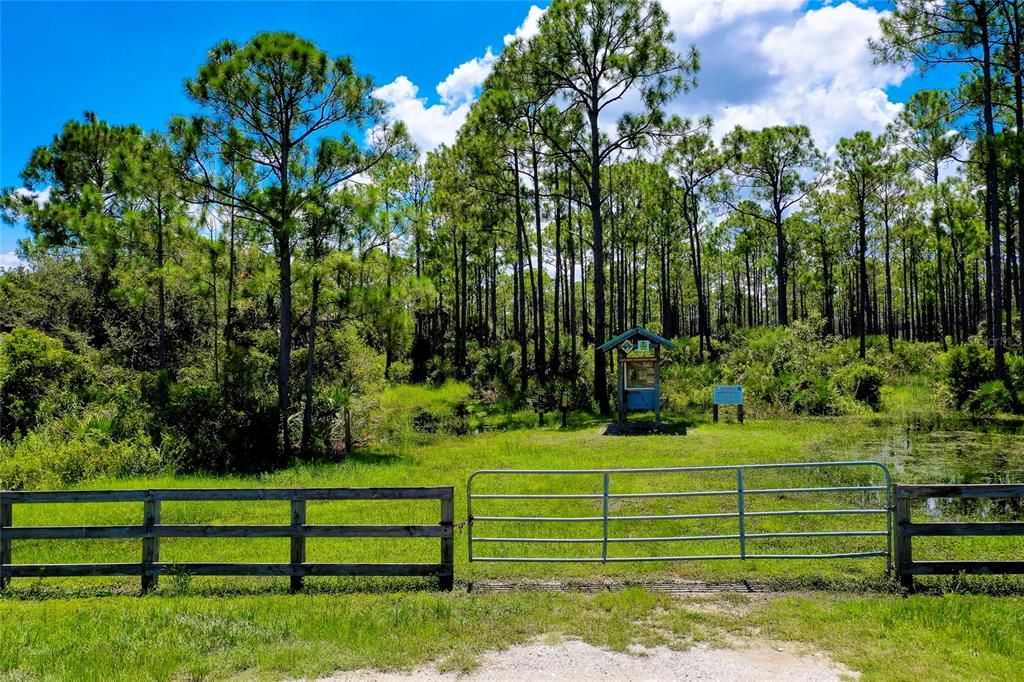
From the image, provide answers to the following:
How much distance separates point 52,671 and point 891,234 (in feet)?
153

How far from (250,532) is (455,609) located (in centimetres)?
233

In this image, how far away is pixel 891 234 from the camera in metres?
41.3

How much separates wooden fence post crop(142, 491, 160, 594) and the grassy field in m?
0.20

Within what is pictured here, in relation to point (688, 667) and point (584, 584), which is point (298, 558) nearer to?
point (584, 584)

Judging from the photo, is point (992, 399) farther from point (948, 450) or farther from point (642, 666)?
point (642, 666)

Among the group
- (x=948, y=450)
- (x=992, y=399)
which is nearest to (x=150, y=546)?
(x=948, y=450)

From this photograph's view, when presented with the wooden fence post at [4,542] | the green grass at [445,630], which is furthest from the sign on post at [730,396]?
the wooden fence post at [4,542]

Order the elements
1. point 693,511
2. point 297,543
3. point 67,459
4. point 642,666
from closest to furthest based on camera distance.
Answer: point 642,666, point 297,543, point 693,511, point 67,459

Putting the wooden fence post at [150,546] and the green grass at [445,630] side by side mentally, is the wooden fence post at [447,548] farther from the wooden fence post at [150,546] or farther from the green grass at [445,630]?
the wooden fence post at [150,546]

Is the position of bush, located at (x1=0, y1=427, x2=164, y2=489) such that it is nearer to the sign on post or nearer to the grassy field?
the grassy field

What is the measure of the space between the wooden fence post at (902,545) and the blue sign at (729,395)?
12608 mm

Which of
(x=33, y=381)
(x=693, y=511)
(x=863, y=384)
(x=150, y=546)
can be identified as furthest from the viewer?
(x=863, y=384)

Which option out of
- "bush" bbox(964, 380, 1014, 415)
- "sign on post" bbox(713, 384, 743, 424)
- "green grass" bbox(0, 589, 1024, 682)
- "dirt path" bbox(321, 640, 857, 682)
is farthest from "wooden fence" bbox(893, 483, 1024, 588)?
"bush" bbox(964, 380, 1014, 415)

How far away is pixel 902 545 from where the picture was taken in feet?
20.5
